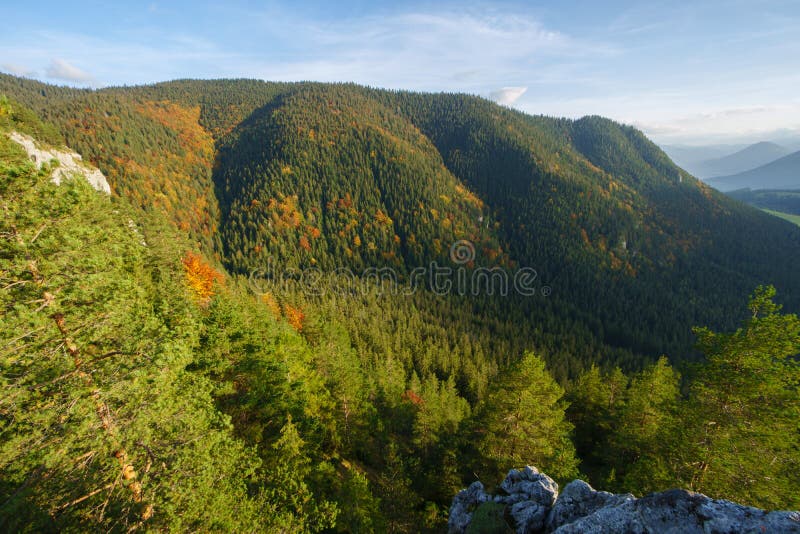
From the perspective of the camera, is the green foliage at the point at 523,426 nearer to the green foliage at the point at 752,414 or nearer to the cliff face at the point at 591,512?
the cliff face at the point at 591,512

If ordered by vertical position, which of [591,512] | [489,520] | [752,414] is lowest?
[489,520]

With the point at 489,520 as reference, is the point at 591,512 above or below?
above

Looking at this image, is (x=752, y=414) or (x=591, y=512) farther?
(x=752, y=414)

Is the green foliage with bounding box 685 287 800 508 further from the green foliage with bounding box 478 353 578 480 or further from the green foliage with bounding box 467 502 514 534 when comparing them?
the green foliage with bounding box 467 502 514 534

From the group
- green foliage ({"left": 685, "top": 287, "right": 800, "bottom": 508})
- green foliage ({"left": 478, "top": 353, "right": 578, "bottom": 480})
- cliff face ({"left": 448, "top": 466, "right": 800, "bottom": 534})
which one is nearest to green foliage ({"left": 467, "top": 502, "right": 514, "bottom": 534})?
cliff face ({"left": 448, "top": 466, "right": 800, "bottom": 534})

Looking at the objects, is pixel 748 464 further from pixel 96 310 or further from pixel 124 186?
pixel 124 186

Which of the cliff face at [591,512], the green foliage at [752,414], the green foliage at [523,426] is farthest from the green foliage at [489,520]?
the green foliage at [752,414]

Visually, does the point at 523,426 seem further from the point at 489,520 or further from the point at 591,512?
the point at 591,512

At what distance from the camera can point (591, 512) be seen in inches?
424

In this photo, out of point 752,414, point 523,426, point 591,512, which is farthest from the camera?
point 523,426

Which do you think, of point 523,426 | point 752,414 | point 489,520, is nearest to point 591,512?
point 489,520

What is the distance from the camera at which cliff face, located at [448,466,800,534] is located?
7203 millimetres

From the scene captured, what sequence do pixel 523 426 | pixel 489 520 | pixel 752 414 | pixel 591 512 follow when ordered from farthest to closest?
1. pixel 523 426
2. pixel 489 520
3. pixel 752 414
4. pixel 591 512

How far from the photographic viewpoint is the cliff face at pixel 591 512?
7.20 m
